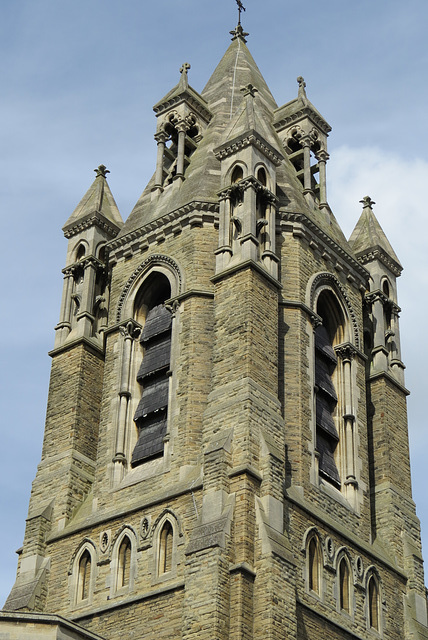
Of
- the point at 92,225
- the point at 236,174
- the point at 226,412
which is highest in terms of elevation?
the point at 92,225

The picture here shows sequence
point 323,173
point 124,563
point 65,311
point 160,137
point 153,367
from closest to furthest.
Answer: point 124,563
point 153,367
point 65,311
point 160,137
point 323,173

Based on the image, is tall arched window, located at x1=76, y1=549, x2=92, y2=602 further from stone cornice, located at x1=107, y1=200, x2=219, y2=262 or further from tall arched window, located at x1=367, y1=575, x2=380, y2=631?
stone cornice, located at x1=107, y1=200, x2=219, y2=262

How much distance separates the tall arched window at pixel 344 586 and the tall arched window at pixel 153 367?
16.1ft

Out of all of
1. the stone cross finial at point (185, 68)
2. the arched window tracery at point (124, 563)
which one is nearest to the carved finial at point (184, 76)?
the stone cross finial at point (185, 68)

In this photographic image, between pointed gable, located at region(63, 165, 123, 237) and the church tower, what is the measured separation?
0.25 feet

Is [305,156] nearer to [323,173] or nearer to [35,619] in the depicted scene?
[323,173]

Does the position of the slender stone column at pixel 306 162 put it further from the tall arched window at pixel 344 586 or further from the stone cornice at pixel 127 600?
the stone cornice at pixel 127 600

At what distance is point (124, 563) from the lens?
3183cm

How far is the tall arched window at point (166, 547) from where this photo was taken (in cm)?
3085

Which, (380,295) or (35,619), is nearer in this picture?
(35,619)

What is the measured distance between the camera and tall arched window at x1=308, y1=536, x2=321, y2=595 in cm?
3114

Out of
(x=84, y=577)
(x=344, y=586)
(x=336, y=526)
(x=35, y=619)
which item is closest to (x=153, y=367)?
(x=84, y=577)

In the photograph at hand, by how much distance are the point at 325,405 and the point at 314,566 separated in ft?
17.4

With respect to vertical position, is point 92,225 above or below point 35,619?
above
